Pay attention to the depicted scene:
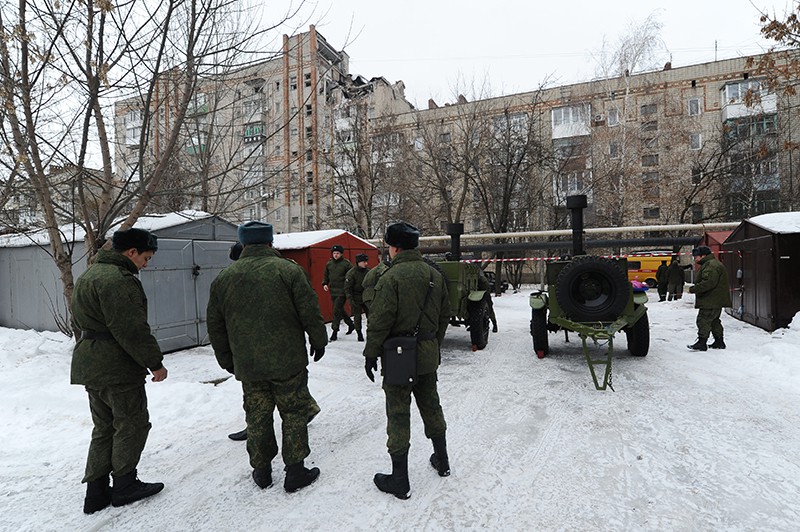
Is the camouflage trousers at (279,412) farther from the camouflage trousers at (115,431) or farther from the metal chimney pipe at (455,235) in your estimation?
the metal chimney pipe at (455,235)

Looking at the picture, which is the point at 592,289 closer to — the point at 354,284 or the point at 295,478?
the point at 354,284

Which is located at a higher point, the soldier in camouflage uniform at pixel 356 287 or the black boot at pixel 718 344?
the soldier in camouflage uniform at pixel 356 287

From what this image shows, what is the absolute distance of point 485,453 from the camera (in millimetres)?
3635

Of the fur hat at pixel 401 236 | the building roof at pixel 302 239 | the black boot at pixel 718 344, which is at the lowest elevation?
the black boot at pixel 718 344

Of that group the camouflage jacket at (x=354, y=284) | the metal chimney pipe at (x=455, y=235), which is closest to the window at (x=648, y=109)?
the metal chimney pipe at (x=455, y=235)

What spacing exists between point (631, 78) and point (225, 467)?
2681cm

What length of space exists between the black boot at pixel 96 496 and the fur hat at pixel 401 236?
254 cm

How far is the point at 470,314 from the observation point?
8.04 meters

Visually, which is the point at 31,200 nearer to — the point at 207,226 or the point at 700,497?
the point at 207,226

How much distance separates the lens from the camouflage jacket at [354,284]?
28.4 ft

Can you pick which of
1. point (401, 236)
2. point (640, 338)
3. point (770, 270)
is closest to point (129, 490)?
point (401, 236)

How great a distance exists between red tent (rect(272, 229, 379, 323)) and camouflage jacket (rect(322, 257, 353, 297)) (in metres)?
1.87

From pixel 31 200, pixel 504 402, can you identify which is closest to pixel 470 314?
pixel 504 402

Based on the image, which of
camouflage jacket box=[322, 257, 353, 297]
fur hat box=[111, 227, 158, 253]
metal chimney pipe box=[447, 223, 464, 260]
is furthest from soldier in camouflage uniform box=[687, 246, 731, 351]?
fur hat box=[111, 227, 158, 253]
